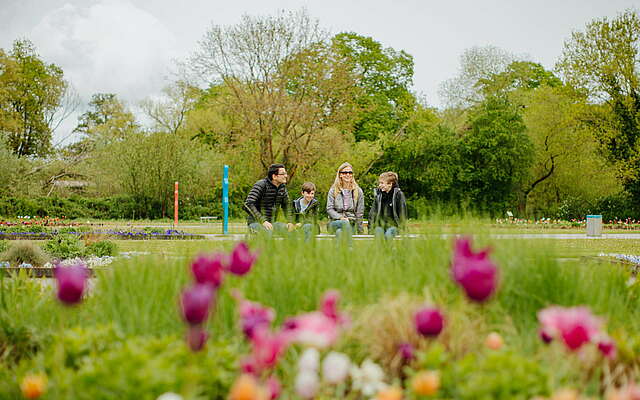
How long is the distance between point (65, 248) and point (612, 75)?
28088mm

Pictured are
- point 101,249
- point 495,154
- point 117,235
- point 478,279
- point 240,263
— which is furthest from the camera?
point 495,154

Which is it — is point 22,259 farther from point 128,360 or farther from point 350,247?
point 128,360

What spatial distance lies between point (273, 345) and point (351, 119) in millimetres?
26648

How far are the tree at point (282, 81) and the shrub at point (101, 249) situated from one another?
53.9ft

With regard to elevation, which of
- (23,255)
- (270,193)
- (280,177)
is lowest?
(23,255)

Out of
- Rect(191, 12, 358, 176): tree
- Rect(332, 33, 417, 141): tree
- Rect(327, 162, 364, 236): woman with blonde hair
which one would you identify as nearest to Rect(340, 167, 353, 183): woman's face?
Rect(327, 162, 364, 236): woman with blonde hair

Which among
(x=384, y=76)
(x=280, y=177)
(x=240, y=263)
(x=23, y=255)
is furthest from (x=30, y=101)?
(x=240, y=263)

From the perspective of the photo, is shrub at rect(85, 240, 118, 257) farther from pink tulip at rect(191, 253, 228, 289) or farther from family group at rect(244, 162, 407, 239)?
pink tulip at rect(191, 253, 228, 289)

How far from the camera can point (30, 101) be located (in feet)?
145

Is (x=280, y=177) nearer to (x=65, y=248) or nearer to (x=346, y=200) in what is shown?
(x=346, y=200)

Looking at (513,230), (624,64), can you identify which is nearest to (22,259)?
(513,230)

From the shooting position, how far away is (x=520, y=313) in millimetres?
3320

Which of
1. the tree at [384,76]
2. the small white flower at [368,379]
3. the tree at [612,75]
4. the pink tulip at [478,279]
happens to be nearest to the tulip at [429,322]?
the pink tulip at [478,279]

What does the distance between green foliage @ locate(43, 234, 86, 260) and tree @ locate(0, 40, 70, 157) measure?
34686 mm
